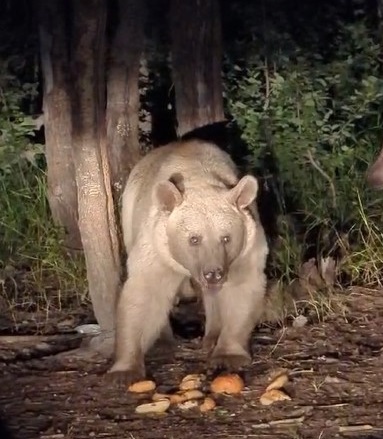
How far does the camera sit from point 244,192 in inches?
233

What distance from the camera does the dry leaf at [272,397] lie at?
5.43 metres

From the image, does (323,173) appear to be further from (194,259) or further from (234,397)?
(234,397)

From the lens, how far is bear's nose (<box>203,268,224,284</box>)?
5703 millimetres

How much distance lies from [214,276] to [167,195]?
0.45 m

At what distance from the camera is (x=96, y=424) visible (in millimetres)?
5293

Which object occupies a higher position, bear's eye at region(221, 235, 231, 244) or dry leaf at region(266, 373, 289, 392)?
bear's eye at region(221, 235, 231, 244)

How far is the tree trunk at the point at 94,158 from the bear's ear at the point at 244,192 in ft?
2.62

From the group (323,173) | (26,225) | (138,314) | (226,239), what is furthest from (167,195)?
(323,173)

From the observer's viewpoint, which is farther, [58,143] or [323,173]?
[323,173]

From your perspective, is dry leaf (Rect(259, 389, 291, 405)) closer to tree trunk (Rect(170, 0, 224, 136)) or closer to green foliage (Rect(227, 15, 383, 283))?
green foliage (Rect(227, 15, 383, 283))

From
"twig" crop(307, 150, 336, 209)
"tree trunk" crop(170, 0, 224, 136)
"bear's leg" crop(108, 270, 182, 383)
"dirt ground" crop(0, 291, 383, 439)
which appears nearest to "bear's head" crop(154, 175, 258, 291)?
"bear's leg" crop(108, 270, 182, 383)

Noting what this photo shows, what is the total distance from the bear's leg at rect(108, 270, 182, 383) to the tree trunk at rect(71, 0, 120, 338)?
1.52 ft

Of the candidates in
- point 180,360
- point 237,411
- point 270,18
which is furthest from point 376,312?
point 270,18

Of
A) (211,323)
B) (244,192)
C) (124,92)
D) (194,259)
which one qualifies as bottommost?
(211,323)
